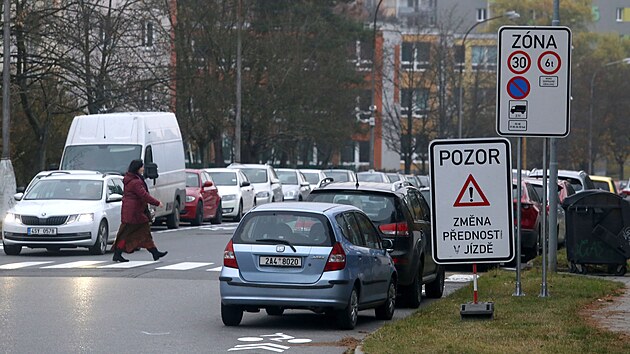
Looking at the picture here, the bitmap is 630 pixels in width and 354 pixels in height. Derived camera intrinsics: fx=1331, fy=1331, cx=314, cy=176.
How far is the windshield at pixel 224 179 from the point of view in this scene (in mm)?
42188

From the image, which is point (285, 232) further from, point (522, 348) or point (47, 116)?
point (47, 116)

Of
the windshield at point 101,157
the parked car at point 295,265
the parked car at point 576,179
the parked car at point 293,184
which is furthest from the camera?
the parked car at point 293,184

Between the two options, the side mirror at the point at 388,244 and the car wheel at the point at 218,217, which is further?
the car wheel at the point at 218,217

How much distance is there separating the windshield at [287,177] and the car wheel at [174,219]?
51.5 ft

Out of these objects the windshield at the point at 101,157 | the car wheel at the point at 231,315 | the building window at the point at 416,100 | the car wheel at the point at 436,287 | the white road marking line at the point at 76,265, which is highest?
the building window at the point at 416,100

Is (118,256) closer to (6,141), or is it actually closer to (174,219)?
(6,141)

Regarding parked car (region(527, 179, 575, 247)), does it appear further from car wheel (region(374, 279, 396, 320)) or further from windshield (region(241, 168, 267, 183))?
windshield (region(241, 168, 267, 183))

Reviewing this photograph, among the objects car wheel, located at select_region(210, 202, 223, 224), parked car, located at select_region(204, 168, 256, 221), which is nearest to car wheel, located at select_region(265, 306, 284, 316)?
car wheel, located at select_region(210, 202, 223, 224)

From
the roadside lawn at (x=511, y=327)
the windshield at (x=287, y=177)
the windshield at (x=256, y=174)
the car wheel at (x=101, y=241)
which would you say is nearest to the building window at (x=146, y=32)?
the windshield at (x=256, y=174)

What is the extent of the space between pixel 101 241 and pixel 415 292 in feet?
32.0

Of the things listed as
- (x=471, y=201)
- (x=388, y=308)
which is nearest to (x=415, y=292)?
(x=388, y=308)

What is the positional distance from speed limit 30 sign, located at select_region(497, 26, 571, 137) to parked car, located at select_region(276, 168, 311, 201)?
103 ft

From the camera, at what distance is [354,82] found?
6931 cm

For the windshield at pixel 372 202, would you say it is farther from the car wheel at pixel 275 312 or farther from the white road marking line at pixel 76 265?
the white road marking line at pixel 76 265
